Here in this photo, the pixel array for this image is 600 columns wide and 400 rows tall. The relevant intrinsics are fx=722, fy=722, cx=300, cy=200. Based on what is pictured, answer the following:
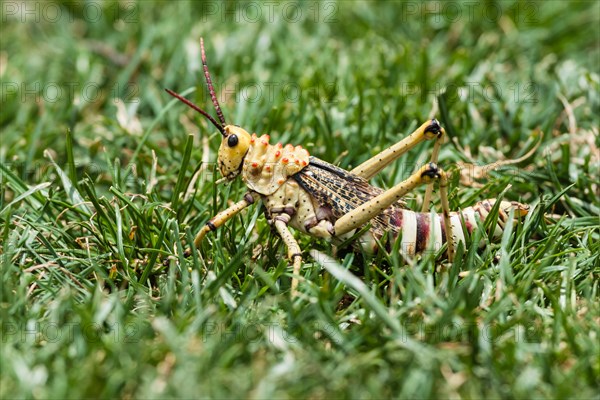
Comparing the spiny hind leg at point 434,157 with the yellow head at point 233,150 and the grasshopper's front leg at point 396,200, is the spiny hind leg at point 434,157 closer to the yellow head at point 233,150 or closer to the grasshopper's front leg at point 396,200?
the grasshopper's front leg at point 396,200

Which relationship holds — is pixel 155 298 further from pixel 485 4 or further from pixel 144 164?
pixel 485 4

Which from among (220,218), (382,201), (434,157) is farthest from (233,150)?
(434,157)

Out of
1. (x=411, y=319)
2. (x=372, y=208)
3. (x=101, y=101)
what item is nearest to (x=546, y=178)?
(x=372, y=208)

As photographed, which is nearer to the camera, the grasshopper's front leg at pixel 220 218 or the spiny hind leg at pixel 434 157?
the grasshopper's front leg at pixel 220 218

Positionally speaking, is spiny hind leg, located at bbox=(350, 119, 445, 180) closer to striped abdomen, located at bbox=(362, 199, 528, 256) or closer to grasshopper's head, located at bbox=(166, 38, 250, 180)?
striped abdomen, located at bbox=(362, 199, 528, 256)

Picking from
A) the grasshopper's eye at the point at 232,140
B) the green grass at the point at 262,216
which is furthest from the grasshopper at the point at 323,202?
the green grass at the point at 262,216

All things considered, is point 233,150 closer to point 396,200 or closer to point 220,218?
point 220,218

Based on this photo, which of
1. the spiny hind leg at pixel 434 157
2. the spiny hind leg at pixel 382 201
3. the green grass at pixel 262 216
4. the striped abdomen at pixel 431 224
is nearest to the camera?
the green grass at pixel 262 216

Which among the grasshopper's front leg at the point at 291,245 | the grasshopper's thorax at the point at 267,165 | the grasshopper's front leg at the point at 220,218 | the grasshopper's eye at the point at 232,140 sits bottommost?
the grasshopper's front leg at the point at 291,245

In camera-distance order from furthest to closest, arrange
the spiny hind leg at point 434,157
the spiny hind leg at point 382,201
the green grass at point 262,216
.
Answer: the spiny hind leg at point 434,157, the spiny hind leg at point 382,201, the green grass at point 262,216
